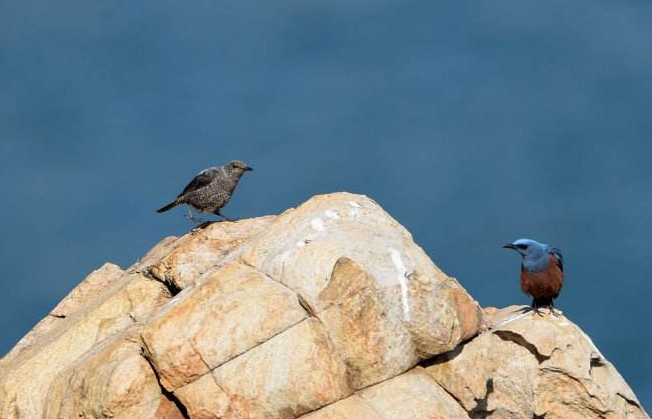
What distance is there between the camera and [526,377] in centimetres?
2341

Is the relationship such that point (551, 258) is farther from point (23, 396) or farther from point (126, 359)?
point (23, 396)

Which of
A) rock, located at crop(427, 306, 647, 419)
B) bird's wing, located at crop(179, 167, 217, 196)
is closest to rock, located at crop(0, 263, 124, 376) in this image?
bird's wing, located at crop(179, 167, 217, 196)

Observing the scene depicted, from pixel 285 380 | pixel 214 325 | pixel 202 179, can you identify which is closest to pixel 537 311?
pixel 285 380

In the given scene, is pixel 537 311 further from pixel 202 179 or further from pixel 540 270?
pixel 202 179

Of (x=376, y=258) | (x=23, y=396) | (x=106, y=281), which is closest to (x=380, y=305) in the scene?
(x=376, y=258)

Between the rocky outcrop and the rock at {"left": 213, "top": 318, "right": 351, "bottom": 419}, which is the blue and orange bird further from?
the rock at {"left": 213, "top": 318, "right": 351, "bottom": 419}

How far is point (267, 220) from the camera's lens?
2720 cm

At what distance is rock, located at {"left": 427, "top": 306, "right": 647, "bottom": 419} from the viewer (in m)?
23.3

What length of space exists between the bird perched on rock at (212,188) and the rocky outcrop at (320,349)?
3.23 meters

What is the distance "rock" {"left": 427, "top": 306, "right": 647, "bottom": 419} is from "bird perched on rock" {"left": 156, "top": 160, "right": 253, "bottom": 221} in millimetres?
8359

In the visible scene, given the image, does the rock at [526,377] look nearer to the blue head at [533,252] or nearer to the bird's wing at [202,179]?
the blue head at [533,252]

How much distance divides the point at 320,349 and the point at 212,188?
8686 millimetres

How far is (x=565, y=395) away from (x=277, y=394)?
648 cm

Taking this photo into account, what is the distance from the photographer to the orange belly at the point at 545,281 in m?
25.1
